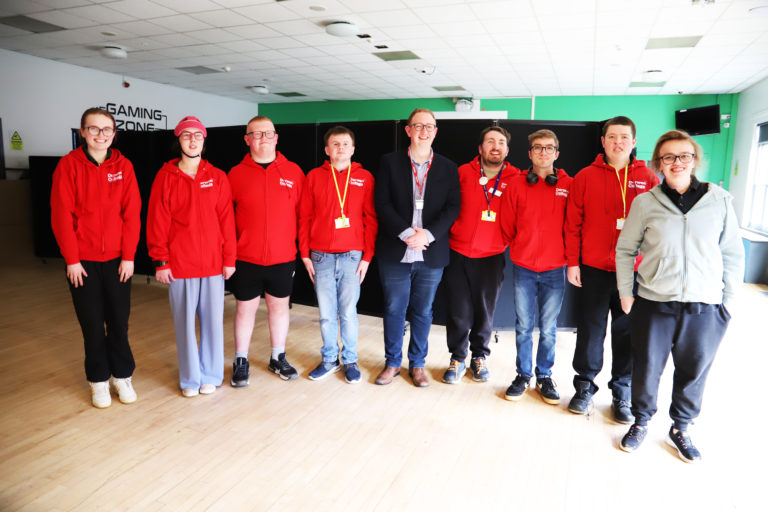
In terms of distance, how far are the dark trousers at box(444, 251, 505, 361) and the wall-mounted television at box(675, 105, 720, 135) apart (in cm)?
914

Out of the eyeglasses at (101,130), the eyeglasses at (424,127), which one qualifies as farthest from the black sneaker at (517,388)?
the eyeglasses at (101,130)

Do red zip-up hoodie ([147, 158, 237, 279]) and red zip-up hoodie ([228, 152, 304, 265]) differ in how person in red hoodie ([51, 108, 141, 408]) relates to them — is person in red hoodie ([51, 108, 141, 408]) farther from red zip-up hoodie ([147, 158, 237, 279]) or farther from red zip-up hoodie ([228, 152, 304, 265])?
red zip-up hoodie ([228, 152, 304, 265])

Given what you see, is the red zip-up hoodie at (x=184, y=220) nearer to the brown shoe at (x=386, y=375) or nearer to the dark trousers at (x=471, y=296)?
the brown shoe at (x=386, y=375)

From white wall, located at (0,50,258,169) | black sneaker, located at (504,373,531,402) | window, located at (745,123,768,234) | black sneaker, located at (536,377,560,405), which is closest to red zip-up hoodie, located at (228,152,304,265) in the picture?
black sneaker, located at (504,373,531,402)

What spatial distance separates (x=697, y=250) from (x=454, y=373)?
1.63 meters

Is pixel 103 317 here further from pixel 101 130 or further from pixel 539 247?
pixel 539 247

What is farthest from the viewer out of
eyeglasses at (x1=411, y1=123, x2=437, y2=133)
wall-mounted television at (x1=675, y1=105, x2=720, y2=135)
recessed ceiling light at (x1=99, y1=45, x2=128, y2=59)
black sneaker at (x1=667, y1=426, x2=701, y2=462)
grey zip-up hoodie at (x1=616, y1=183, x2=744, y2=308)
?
wall-mounted television at (x1=675, y1=105, x2=720, y2=135)

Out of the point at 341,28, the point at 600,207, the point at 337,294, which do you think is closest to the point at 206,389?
the point at 337,294

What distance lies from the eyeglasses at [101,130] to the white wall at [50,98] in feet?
23.3

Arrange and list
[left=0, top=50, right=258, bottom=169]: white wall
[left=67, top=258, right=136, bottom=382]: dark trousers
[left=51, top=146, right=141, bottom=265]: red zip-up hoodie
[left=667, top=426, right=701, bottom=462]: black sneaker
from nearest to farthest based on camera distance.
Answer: [left=667, top=426, right=701, bottom=462]: black sneaker, [left=51, top=146, right=141, bottom=265]: red zip-up hoodie, [left=67, top=258, right=136, bottom=382]: dark trousers, [left=0, top=50, right=258, bottom=169]: white wall

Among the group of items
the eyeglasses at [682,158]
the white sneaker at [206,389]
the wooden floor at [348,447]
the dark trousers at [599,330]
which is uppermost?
the eyeglasses at [682,158]

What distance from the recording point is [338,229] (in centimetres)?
305

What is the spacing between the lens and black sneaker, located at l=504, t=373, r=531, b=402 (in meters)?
3.02

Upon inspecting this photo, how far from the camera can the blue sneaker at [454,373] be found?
324 cm
